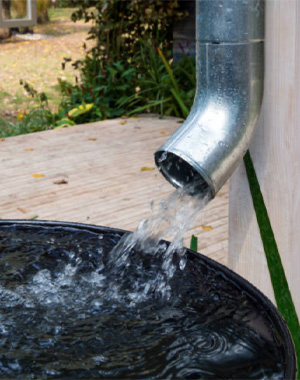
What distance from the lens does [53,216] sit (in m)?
3.59

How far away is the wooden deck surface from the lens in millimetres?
3578

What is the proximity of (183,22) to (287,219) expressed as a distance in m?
5.11

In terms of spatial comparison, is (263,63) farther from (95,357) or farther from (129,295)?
(95,357)

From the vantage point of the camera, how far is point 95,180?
14.0 feet

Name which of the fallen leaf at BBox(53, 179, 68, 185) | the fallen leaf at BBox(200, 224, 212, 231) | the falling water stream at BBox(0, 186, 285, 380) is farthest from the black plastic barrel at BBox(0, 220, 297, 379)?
the fallen leaf at BBox(53, 179, 68, 185)

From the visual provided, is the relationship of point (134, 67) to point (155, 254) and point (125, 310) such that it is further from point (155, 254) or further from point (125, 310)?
point (125, 310)

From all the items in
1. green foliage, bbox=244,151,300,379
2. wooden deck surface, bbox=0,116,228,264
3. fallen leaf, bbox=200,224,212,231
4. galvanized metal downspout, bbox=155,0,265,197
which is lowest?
fallen leaf, bbox=200,224,212,231

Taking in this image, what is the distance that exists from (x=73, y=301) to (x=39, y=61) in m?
10.1

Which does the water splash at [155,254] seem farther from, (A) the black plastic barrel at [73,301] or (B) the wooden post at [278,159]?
(B) the wooden post at [278,159]

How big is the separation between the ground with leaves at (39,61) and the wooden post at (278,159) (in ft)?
21.4

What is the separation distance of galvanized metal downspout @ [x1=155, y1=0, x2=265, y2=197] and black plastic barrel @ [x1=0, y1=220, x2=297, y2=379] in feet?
0.68

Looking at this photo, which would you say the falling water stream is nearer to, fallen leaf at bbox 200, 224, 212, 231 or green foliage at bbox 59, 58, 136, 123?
fallen leaf at bbox 200, 224, 212, 231

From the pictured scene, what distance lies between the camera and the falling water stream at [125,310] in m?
1.05

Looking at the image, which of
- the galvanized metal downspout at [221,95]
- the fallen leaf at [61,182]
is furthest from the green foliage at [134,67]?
the galvanized metal downspout at [221,95]
